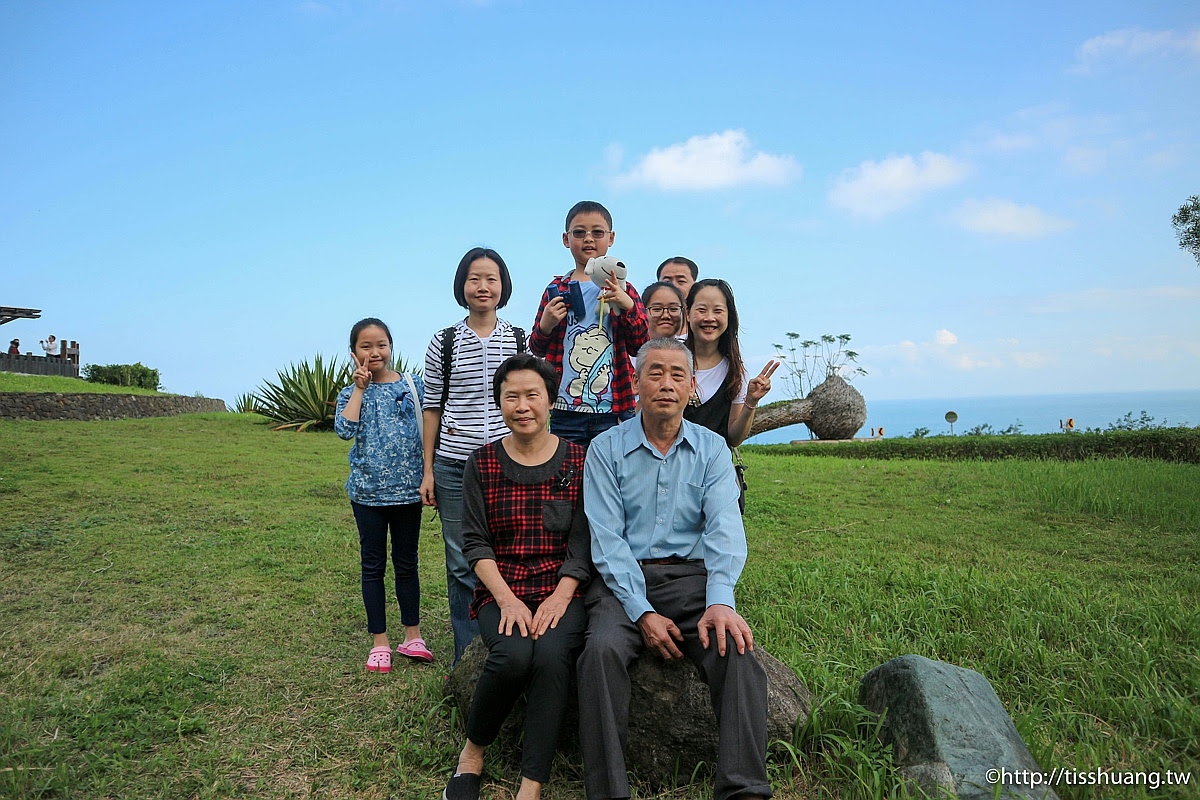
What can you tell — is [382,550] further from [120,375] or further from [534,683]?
[120,375]

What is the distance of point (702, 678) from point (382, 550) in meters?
1.94

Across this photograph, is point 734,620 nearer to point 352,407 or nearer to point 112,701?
point 352,407

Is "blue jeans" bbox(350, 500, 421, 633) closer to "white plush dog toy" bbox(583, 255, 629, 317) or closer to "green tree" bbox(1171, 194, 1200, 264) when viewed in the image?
"white plush dog toy" bbox(583, 255, 629, 317)

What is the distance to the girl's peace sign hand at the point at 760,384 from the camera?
11.5ft

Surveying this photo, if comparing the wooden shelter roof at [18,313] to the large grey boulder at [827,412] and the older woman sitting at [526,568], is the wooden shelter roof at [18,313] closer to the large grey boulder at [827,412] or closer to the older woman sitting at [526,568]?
the large grey boulder at [827,412]

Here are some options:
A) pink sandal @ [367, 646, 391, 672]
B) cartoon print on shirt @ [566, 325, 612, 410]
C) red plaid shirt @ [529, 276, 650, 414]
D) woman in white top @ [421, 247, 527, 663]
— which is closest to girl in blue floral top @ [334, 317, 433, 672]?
pink sandal @ [367, 646, 391, 672]

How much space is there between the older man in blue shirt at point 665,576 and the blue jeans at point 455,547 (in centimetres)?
91

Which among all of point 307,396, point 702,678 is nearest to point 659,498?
point 702,678

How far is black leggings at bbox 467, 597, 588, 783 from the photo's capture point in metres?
2.70

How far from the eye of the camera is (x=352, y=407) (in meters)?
3.95

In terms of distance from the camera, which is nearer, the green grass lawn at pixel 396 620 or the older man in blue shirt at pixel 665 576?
the older man in blue shirt at pixel 665 576

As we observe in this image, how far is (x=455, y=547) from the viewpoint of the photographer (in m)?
3.68

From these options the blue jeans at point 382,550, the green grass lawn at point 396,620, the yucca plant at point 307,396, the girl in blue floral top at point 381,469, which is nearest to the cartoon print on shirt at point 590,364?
the girl in blue floral top at point 381,469

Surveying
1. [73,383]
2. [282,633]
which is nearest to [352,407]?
[282,633]
